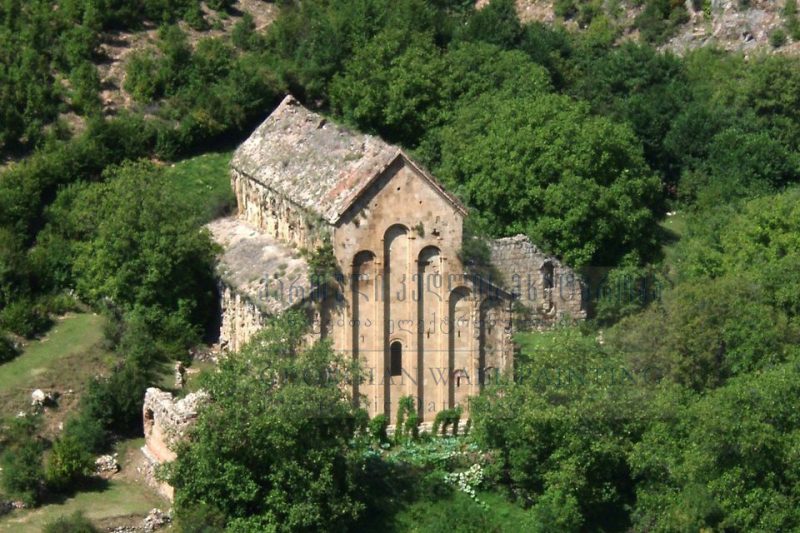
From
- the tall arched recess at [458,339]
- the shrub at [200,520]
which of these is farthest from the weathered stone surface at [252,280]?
the shrub at [200,520]

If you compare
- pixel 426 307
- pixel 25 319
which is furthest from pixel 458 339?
pixel 25 319

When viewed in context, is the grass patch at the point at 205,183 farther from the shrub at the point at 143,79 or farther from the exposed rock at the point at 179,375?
the exposed rock at the point at 179,375

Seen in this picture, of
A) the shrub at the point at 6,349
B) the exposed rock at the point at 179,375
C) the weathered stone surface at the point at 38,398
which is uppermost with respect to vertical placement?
the shrub at the point at 6,349

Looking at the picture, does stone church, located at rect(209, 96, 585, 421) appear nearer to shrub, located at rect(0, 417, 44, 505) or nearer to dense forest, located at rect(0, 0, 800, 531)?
dense forest, located at rect(0, 0, 800, 531)

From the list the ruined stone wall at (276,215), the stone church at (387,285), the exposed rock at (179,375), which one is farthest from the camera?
the exposed rock at (179,375)

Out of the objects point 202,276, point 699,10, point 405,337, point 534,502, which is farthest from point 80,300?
point 699,10

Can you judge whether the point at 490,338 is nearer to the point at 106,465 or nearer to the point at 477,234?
the point at 477,234
